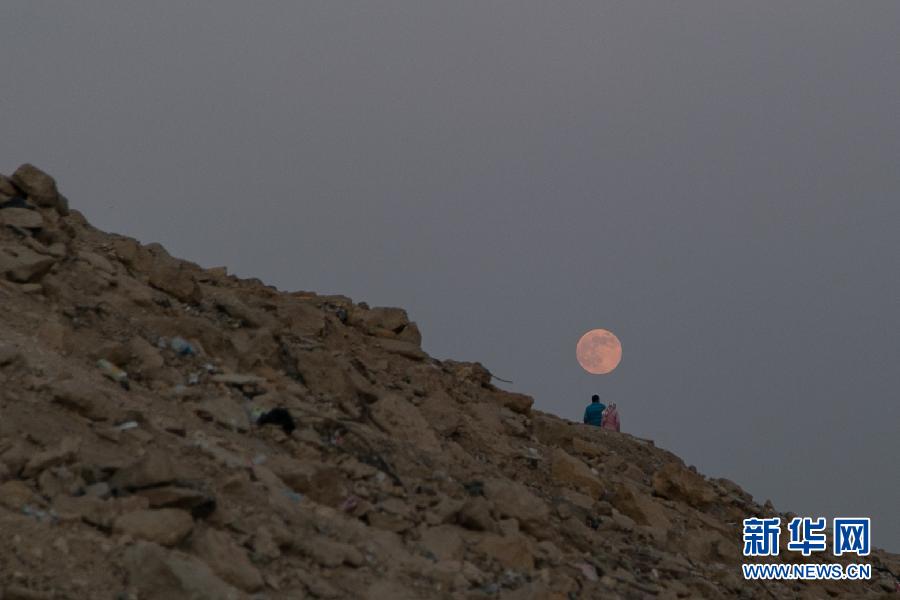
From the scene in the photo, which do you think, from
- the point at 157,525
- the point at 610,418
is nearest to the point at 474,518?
the point at 157,525

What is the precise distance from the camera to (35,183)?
8.41 metres

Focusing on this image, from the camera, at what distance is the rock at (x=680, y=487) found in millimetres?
9922

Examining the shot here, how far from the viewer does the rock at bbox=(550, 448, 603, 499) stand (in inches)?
340

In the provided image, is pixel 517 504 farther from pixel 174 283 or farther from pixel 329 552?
pixel 174 283

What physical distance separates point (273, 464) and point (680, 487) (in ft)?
18.4

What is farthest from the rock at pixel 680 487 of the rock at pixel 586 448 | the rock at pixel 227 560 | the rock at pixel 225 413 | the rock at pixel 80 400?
the rock at pixel 80 400

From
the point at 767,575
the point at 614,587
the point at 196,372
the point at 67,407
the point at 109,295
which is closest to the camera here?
the point at 67,407

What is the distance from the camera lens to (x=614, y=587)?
642 cm

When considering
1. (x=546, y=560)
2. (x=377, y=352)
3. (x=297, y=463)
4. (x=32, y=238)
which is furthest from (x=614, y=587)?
(x=32, y=238)

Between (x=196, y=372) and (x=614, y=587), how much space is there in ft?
11.3

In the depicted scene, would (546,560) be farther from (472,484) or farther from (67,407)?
(67,407)

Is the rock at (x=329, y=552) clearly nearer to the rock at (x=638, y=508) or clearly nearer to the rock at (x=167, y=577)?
the rock at (x=167, y=577)

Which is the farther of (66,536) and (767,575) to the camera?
(767,575)

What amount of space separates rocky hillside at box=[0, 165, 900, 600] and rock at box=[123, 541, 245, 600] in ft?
0.03
